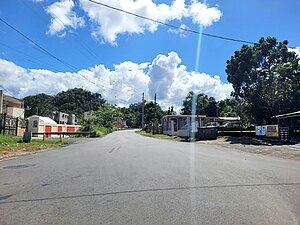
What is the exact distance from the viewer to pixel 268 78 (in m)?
35.4

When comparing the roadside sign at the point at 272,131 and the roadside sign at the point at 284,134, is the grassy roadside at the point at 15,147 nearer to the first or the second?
the roadside sign at the point at 284,134

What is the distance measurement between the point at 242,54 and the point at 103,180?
33.3m

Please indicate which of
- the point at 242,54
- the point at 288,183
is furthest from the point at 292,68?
the point at 288,183

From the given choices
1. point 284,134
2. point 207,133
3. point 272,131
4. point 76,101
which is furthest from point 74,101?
point 284,134

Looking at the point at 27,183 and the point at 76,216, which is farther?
the point at 27,183

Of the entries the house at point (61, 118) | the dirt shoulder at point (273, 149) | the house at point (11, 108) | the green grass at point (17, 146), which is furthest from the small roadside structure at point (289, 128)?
the house at point (61, 118)

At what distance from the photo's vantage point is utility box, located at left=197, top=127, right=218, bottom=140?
105 ft

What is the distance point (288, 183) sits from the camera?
297 inches

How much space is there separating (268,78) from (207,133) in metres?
11.4

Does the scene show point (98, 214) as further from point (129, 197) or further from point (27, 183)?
point (27, 183)

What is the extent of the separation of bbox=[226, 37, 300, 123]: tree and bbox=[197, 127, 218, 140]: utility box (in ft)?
27.4

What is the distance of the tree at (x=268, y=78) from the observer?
34.2 m

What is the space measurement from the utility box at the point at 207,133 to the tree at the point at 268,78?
8.36 meters

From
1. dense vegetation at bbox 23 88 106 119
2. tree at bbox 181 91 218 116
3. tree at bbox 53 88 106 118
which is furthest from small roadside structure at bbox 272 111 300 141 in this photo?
tree at bbox 53 88 106 118
